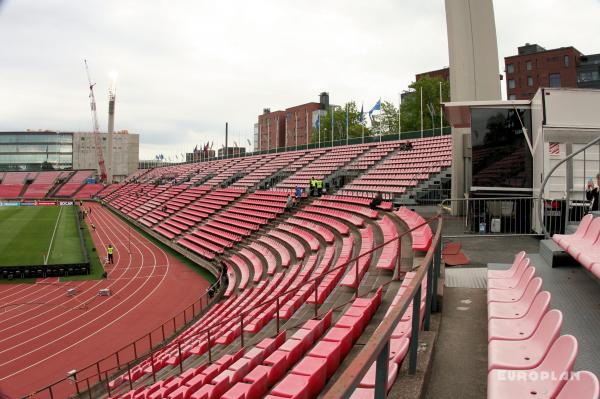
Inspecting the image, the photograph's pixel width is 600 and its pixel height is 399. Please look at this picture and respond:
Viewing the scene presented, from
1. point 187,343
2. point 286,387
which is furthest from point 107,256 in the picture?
point 286,387

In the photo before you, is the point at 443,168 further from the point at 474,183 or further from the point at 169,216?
the point at 169,216

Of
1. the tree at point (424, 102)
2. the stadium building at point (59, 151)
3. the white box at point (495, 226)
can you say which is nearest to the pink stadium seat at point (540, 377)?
the white box at point (495, 226)

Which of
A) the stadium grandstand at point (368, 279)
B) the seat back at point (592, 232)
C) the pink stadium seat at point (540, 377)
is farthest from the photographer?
the seat back at point (592, 232)

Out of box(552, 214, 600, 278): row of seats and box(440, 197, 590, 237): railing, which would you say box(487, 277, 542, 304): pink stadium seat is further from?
box(440, 197, 590, 237): railing

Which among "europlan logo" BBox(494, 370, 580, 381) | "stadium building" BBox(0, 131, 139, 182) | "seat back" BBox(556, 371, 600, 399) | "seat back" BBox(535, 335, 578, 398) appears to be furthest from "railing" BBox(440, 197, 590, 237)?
"stadium building" BBox(0, 131, 139, 182)

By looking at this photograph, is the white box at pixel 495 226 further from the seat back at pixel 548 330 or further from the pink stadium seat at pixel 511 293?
the seat back at pixel 548 330

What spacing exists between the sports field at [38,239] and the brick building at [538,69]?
52.7m

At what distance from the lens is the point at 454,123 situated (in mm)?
13156

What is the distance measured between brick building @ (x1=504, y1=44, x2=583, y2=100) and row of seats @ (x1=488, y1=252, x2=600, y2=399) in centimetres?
5659

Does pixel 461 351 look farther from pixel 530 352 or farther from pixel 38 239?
pixel 38 239

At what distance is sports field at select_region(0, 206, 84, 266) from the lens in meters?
27.0

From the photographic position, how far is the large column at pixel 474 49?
14023 millimetres

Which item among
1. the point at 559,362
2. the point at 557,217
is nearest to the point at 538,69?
the point at 557,217

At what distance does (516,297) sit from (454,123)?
9709mm
